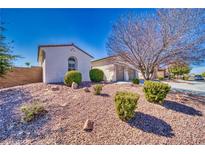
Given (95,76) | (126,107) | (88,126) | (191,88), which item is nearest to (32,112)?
(88,126)

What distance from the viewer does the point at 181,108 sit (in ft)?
18.6

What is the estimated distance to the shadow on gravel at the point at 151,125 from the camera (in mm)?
4031

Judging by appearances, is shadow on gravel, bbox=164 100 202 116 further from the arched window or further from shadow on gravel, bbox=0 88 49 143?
the arched window

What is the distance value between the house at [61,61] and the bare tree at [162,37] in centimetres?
464

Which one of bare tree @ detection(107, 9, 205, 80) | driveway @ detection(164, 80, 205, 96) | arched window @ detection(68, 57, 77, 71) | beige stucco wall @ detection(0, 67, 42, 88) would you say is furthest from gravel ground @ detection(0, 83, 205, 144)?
arched window @ detection(68, 57, 77, 71)

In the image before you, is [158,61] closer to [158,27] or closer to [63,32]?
[158,27]

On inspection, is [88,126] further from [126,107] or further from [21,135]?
[21,135]

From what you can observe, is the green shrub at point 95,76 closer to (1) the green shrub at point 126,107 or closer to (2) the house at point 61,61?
(2) the house at point 61,61

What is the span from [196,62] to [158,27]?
9.50ft

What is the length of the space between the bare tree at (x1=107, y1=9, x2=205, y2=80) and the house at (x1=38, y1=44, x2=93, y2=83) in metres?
4.64

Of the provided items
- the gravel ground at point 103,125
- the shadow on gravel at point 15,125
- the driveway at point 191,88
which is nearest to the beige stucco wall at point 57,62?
the gravel ground at point 103,125

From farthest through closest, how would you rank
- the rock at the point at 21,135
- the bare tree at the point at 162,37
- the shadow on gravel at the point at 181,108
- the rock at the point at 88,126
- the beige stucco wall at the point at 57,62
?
the beige stucco wall at the point at 57,62, the bare tree at the point at 162,37, the shadow on gravel at the point at 181,108, the rock at the point at 88,126, the rock at the point at 21,135

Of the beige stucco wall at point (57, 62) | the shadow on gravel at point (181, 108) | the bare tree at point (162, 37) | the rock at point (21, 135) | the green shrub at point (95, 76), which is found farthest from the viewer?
the green shrub at point (95, 76)
